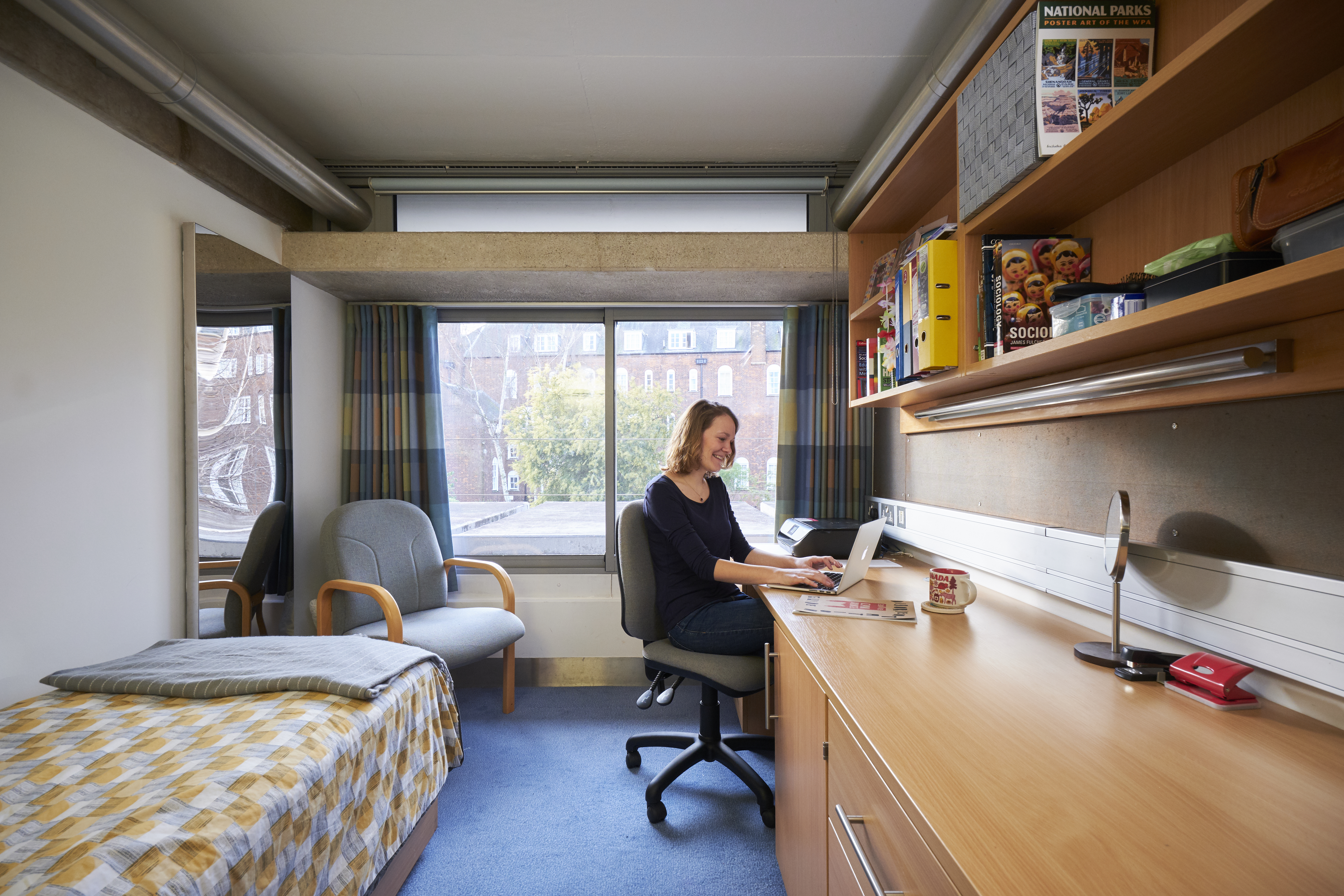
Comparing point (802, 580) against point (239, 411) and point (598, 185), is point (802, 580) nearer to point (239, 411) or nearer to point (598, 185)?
point (598, 185)

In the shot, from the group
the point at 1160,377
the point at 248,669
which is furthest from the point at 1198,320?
the point at 248,669

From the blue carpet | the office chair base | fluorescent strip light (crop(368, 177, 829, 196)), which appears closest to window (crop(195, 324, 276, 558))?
fluorescent strip light (crop(368, 177, 829, 196))

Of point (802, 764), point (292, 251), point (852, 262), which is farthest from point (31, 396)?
point (852, 262)

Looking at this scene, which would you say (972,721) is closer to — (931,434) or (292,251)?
(931,434)

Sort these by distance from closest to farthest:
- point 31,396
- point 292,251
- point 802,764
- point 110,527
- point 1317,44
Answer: point 1317,44
point 802,764
point 31,396
point 110,527
point 292,251

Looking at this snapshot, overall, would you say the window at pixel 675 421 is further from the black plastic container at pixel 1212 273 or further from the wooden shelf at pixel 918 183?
the black plastic container at pixel 1212 273

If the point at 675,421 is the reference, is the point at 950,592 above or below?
below

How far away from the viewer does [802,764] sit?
1.44 meters

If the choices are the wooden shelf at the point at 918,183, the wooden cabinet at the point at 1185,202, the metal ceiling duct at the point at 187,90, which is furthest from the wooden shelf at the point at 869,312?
the metal ceiling duct at the point at 187,90

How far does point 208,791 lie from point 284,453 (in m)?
1.84

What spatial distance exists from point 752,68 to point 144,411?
2319 mm

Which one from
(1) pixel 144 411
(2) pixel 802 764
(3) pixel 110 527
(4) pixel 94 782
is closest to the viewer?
(4) pixel 94 782

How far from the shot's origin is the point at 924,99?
185 centimetres

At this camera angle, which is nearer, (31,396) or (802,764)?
(802,764)
